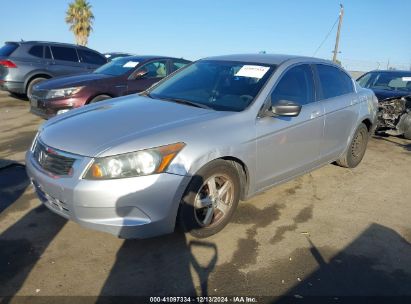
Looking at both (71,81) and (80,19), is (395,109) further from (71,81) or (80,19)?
(80,19)

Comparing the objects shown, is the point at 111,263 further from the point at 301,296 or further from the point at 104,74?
the point at 104,74

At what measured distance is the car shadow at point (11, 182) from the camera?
423cm

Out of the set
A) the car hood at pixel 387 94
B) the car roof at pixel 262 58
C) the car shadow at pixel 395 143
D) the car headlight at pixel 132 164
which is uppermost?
the car roof at pixel 262 58

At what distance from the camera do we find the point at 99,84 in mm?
7449

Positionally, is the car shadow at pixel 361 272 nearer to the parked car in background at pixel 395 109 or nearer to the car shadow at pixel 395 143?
the car shadow at pixel 395 143

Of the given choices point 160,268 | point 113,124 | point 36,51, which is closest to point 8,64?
point 36,51

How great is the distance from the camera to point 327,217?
13.8ft

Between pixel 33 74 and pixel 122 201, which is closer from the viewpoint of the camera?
pixel 122 201

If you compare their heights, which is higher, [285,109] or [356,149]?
[285,109]

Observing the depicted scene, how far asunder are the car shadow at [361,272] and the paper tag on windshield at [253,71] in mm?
1761

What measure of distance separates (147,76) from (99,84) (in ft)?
3.76

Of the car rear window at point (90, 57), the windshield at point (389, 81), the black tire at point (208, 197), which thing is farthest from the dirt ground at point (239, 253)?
the car rear window at point (90, 57)

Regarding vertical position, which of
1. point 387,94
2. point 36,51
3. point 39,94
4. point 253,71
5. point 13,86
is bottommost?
point 13,86

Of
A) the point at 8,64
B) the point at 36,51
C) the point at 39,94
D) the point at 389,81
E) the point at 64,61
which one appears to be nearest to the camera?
the point at 39,94
